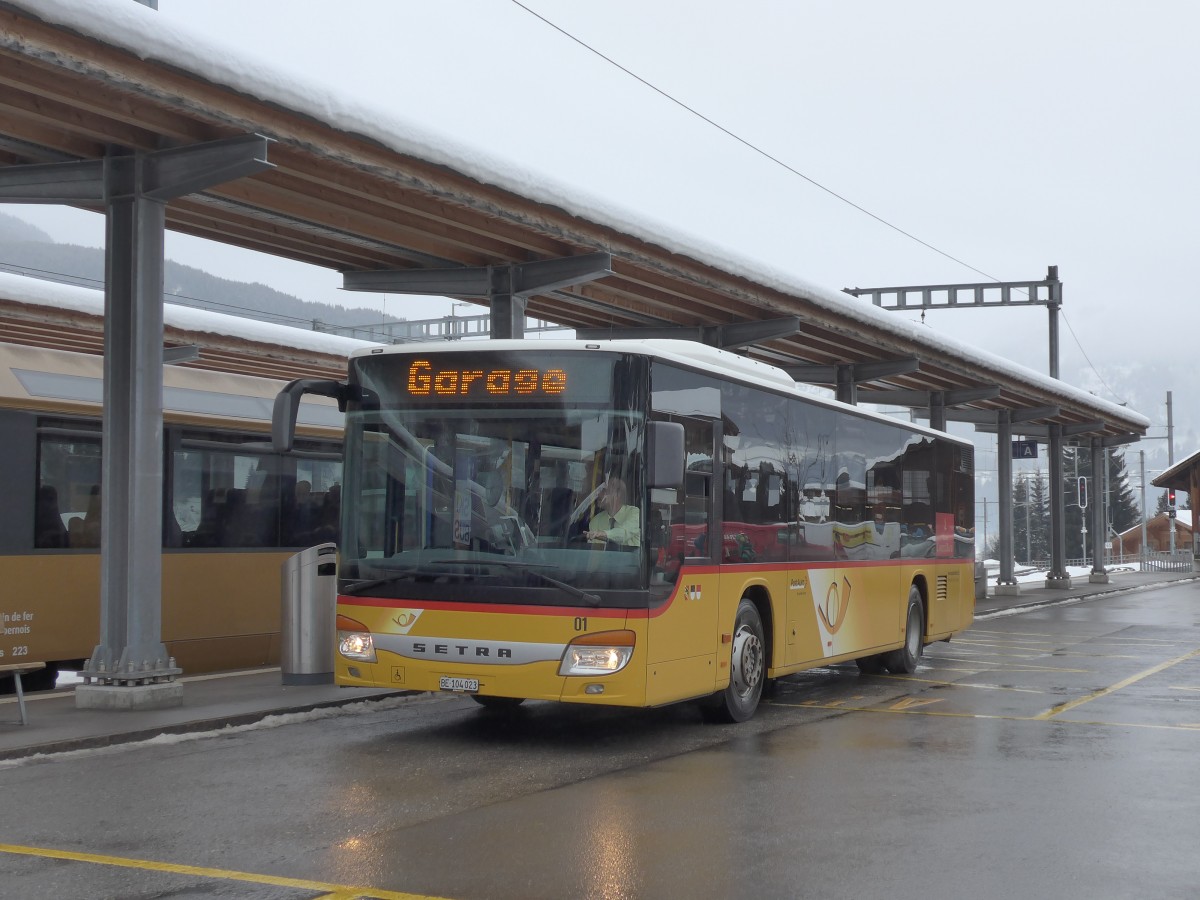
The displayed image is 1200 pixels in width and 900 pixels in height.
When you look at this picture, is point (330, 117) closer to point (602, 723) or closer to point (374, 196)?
point (374, 196)

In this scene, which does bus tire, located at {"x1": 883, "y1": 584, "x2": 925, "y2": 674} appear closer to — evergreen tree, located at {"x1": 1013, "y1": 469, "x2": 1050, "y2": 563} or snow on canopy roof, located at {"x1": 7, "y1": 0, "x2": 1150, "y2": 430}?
snow on canopy roof, located at {"x1": 7, "y1": 0, "x2": 1150, "y2": 430}

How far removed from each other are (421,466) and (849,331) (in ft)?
45.9

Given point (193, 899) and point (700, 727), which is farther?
point (700, 727)

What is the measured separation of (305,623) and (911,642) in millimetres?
6999

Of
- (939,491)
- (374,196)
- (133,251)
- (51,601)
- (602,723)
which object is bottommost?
(602,723)

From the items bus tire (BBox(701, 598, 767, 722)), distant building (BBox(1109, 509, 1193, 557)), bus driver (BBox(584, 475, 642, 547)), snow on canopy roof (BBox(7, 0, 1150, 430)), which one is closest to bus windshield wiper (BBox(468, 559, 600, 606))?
bus driver (BBox(584, 475, 642, 547))

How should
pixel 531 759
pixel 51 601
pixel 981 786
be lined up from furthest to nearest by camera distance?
pixel 51 601 < pixel 531 759 < pixel 981 786

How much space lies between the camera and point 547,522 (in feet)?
32.2

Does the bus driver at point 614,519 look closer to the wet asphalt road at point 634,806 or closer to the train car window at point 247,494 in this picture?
the wet asphalt road at point 634,806

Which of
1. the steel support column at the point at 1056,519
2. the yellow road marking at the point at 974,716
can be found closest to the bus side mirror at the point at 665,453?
the yellow road marking at the point at 974,716

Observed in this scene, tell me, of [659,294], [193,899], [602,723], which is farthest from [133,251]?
[659,294]

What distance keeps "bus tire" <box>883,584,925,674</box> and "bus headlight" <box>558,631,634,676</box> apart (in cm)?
712

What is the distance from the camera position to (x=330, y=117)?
11.9 metres

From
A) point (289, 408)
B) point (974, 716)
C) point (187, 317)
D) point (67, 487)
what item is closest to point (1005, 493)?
point (187, 317)
